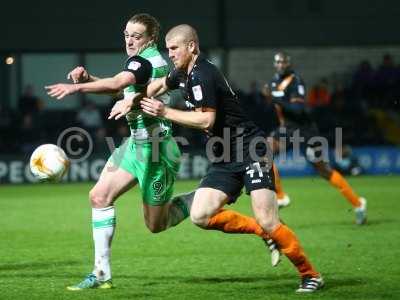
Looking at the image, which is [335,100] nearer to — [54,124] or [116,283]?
[54,124]

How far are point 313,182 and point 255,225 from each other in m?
12.3

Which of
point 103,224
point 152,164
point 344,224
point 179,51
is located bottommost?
point 344,224

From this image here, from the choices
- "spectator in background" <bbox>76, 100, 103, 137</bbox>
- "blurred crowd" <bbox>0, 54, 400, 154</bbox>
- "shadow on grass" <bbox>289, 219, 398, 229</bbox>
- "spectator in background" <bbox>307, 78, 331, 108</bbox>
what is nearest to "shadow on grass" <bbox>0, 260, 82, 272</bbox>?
"shadow on grass" <bbox>289, 219, 398, 229</bbox>

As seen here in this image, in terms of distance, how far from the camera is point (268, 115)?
72.7 ft

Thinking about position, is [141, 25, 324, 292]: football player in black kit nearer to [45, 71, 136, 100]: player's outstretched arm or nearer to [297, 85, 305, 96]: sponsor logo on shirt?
A: [45, 71, 136, 100]: player's outstretched arm

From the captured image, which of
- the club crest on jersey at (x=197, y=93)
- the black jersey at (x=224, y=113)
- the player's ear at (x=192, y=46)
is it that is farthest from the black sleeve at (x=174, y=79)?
the club crest on jersey at (x=197, y=93)

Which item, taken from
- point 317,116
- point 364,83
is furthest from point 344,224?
point 364,83

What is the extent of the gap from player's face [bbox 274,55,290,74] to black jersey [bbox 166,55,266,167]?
5.58m

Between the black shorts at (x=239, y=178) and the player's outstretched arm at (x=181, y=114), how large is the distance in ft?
1.79

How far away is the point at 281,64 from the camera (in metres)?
13.5

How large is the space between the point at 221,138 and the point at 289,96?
576 cm

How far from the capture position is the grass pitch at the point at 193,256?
7855 millimetres

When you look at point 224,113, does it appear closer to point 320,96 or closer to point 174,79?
point 174,79

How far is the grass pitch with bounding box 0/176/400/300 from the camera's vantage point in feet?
25.8
